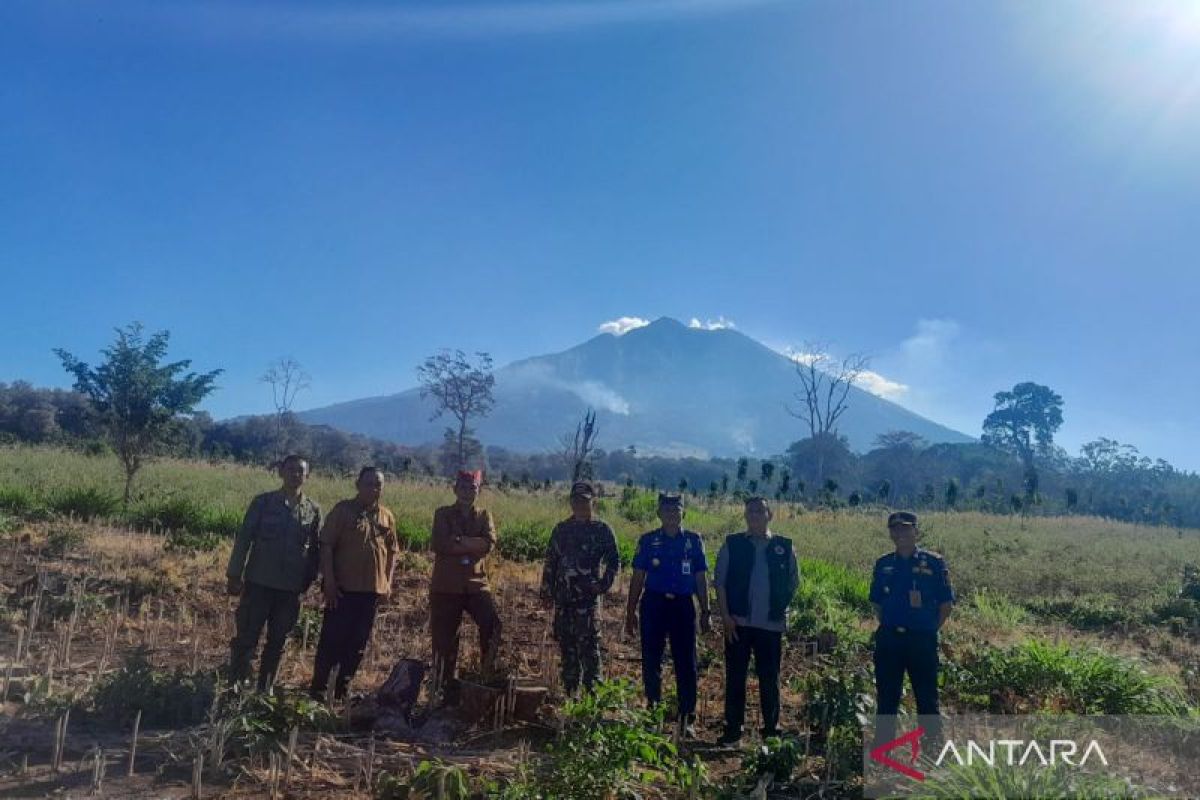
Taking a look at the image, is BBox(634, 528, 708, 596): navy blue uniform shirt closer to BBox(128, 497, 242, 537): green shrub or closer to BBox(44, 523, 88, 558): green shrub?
BBox(44, 523, 88, 558): green shrub

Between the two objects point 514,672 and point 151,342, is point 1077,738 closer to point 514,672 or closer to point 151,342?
point 514,672

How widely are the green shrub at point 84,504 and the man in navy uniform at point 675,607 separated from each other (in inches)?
349

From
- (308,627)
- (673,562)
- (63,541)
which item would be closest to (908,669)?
(673,562)

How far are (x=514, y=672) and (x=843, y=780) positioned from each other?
2.01 metres

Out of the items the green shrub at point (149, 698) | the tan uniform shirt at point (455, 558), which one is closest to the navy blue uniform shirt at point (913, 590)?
the tan uniform shirt at point (455, 558)

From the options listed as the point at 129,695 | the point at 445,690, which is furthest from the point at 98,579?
the point at 445,690

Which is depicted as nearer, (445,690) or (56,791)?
(56,791)

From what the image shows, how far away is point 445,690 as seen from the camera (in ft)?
15.5

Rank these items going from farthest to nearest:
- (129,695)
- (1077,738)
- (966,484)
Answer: (966,484) < (1077,738) < (129,695)

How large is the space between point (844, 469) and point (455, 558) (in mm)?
67520

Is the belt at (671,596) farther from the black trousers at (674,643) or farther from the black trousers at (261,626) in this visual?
the black trousers at (261,626)

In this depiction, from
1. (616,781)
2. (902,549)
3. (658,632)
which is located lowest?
(616,781)

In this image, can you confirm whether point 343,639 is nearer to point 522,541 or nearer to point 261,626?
point 261,626

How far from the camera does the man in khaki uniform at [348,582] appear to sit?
180 inches
